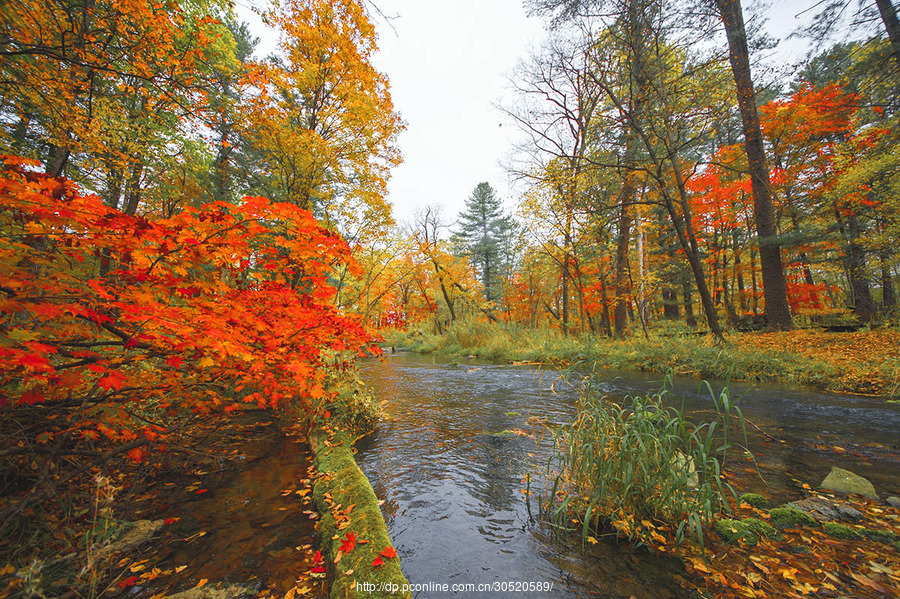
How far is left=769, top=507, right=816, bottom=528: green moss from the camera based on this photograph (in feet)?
6.47

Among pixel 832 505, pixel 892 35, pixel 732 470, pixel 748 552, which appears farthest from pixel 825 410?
pixel 892 35

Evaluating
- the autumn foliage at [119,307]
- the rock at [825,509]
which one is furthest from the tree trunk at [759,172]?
the autumn foliage at [119,307]

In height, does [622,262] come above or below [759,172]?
below

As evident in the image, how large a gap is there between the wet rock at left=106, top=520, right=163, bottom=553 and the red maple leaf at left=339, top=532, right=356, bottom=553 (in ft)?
4.13

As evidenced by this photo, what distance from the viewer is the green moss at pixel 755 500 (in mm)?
2192

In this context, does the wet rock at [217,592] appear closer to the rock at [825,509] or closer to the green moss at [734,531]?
the green moss at [734,531]

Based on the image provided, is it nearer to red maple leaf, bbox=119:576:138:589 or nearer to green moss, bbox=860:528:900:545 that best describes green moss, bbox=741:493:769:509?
green moss, bbox=860:528:900:545

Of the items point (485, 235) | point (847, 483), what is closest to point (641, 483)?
point (847, 483)

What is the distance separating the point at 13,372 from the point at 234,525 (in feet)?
5.13

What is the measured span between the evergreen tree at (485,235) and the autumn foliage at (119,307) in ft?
75.3

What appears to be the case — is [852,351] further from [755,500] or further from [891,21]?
[755,500]

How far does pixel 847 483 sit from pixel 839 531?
30.7 inches

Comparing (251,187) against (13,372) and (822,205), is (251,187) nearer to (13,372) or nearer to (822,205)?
(13,372)

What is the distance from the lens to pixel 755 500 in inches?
87.6
